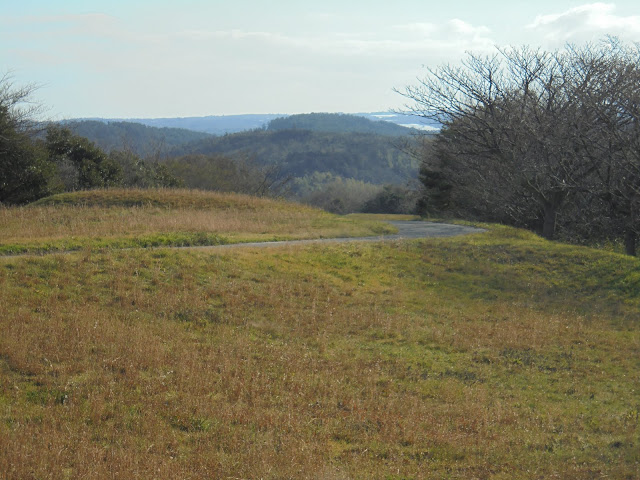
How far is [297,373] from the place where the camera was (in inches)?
320

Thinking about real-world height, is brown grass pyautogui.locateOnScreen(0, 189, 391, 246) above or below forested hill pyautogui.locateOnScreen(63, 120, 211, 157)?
below


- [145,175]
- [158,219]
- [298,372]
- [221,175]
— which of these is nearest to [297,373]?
[298,372]

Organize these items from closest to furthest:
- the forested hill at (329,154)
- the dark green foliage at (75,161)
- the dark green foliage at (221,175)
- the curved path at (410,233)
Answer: the curved path at (410,233)
the dark green foliage at (75,161)
the dark green foliage at (221,175)
the forested hill at (329,154)

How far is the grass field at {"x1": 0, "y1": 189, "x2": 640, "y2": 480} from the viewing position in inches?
222

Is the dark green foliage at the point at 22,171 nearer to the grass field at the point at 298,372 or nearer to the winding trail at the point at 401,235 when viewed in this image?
the winding trail at the point at 401,235

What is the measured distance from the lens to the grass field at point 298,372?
5.63 metres

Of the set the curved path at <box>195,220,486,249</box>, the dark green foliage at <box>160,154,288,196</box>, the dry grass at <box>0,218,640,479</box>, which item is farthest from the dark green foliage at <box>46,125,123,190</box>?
the dry grass at <box>0,218,640,479</box>

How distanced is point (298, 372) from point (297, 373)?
0.06 metres

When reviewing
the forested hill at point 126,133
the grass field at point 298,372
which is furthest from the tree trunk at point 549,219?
the forested hill at point 126,133

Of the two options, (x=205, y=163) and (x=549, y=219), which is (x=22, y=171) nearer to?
(x=549, y=219)

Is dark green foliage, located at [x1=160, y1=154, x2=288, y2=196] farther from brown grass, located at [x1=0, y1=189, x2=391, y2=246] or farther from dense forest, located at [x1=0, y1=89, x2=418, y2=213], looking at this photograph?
brown grass, located at [x1=0, y1=189, x2=391, y2=246]

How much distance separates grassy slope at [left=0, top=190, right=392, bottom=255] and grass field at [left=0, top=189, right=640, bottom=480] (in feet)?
4.83

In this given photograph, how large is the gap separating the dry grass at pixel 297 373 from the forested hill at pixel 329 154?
116271mm

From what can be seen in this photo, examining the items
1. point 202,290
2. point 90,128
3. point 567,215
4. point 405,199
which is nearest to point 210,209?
point 202,290
